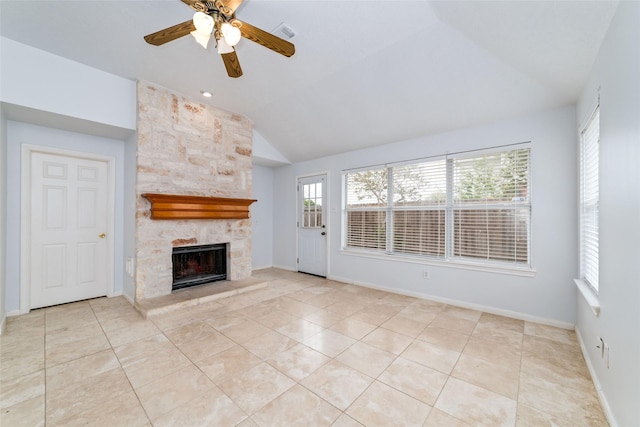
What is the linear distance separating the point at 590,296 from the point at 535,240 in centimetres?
102

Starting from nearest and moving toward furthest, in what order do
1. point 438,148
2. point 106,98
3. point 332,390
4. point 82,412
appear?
point 82,412, point 332,390, point 106,98, point 438,148

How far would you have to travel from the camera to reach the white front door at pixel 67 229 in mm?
3316

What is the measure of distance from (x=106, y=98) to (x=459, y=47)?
4068 mm

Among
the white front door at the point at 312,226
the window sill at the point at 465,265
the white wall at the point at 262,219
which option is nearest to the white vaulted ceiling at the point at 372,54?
the white front door at the point at 312,226

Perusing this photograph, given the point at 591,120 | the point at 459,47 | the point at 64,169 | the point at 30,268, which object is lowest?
the point at 30,268

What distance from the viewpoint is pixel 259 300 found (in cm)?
374

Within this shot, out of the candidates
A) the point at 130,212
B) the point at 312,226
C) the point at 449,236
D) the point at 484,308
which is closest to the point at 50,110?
the point at 130,212

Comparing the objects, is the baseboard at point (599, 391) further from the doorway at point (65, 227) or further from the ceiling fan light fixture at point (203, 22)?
the doorway at point (65, 227)

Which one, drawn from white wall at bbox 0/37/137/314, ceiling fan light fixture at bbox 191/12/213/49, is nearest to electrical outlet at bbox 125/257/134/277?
white wall at bbox 0/37/137/314

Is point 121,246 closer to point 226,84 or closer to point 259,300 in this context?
point 259,300

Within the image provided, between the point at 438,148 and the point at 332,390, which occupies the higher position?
the point at 438,148

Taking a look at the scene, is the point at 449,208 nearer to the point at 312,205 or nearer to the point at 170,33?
the point at 312,205

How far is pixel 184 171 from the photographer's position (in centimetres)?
377

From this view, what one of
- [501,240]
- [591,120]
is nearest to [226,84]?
[591,120]
